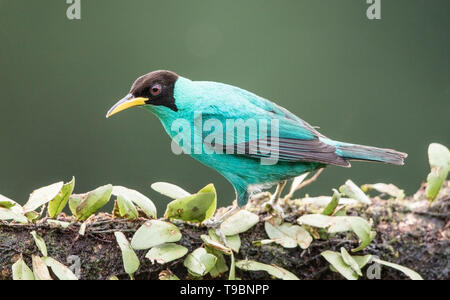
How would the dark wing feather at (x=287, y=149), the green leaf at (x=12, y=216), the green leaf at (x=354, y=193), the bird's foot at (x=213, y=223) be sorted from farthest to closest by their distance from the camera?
the dark wing feather at (x=287, y=149)
the green leaf at (x=354, y=193)
the bird's foot at (x=213, y=223)
the green leaf at (x=12, y=216)

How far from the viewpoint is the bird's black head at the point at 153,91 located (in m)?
3.58

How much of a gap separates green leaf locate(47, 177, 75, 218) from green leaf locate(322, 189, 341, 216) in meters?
1.54

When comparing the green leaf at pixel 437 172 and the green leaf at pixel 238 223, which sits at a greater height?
the green leaf at pixel 437 172

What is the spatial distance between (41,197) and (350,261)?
5.82 feet

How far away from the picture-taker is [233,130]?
3.58 meters

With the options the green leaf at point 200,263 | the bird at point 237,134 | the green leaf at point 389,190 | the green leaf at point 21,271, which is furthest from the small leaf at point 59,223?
the green leaf at point 389,190

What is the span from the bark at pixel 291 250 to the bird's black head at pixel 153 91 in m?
0.91

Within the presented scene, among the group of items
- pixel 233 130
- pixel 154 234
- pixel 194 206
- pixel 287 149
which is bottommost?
pixel 154 234

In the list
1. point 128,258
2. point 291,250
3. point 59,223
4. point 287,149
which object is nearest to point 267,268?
point 291,250

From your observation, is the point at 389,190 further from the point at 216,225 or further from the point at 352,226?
the point at 216,225

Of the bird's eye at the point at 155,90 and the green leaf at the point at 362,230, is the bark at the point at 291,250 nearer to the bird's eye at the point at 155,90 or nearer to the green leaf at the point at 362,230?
the green leaf at the point at 362,230

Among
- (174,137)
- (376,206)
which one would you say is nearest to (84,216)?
(174,137)

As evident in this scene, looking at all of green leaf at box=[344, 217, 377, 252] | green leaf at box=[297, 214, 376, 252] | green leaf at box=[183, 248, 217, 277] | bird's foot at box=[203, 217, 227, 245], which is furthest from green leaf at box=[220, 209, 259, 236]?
green leaf at box=[344, 217, 377, 252]

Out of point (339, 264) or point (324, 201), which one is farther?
point (324, 201)
